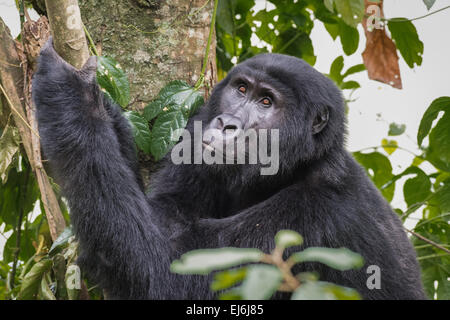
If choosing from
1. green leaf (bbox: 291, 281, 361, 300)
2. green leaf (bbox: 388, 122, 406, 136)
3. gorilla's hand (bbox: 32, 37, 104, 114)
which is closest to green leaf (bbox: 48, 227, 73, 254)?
gorilla's hand (bbox: 32, 37, 104, 114)

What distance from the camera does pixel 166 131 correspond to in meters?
4.10

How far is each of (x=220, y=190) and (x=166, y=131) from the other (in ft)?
1.90

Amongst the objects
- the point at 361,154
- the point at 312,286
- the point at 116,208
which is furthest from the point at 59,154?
the point at 361,154

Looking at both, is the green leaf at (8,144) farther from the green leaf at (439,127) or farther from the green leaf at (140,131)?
the green leaf at (439,127)

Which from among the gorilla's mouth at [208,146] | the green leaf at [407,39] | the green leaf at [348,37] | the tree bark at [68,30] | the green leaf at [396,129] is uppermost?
the green leaf at [348,37]

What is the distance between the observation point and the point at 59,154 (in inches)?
133

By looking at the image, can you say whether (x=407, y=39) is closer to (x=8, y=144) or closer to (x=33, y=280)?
(x=8, y=144)

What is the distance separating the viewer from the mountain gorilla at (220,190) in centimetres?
337

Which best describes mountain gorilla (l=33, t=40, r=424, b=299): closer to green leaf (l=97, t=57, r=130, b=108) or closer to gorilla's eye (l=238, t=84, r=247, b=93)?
gorilla's eye (l=238, t=84, r=247, b=93)

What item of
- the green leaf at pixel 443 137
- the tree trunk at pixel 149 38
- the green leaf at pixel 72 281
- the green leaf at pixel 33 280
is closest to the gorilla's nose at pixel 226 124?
the tree trunk at pixel 149 38

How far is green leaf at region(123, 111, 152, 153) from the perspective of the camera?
13.4 feet

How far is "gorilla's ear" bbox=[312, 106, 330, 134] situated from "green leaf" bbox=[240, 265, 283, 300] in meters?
2.49

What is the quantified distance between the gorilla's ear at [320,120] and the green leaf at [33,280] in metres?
2.10
